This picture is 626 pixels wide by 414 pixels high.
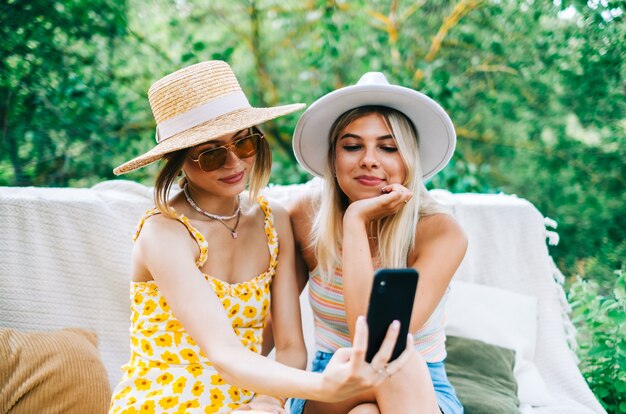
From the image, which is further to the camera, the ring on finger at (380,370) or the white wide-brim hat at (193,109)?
the white wide-brim hat at (193,109)

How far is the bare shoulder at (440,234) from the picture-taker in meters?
2.14

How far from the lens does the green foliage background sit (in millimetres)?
3820

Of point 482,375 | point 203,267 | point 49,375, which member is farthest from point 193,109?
point 482,375

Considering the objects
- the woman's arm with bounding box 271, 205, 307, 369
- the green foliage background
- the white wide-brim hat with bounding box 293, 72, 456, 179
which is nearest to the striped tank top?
the woman's arm with bounding box 271, 205, 307, 369

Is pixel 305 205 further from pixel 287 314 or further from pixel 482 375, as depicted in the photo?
pixel 482 375

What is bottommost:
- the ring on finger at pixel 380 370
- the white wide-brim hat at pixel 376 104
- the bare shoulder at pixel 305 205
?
the ring on finger at pixel 380 370

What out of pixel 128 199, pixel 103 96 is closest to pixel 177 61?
pixel 103 96

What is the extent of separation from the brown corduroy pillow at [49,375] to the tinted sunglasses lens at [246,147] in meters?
0.99

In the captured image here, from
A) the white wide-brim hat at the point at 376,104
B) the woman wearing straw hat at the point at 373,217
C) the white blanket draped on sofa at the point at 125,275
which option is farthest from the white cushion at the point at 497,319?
the white wide-brim hat at the point at 376,104

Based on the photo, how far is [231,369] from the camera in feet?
5.65

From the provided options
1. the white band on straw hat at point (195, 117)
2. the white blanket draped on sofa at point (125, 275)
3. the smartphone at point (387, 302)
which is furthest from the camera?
the white blanket draped on sofa at point (125, 275)

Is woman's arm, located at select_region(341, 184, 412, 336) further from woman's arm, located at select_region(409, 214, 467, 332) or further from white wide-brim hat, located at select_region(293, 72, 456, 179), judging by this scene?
white wide-brim hat, located at select_region(293, 72, 456, 179)

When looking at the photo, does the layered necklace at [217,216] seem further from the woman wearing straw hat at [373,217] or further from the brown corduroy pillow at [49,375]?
the brown corduroy pillow at [49,375]

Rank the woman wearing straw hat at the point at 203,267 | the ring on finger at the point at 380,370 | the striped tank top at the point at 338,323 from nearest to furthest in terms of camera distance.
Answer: the ring on finger at the point at 380,370 → the woman wearing straw hat at the point at 203,267 → the striped tank top at the point at 338,323
